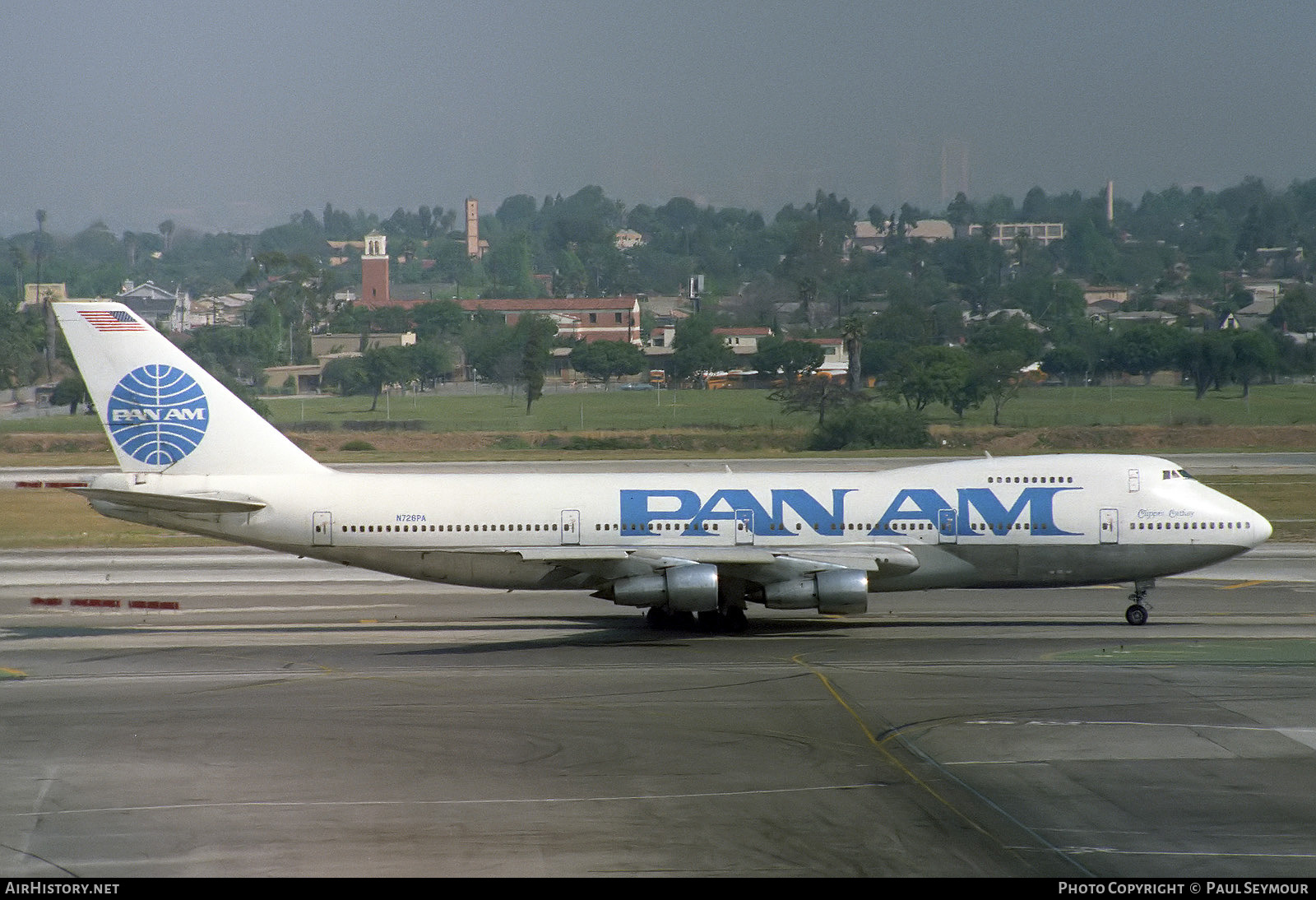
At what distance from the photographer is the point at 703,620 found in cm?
3550

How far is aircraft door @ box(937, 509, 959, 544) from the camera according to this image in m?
34.9

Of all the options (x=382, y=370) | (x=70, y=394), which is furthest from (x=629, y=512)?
(x=382, y=370)

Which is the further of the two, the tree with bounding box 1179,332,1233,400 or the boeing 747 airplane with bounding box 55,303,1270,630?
the tree with bounding box 1179,332,1233,400

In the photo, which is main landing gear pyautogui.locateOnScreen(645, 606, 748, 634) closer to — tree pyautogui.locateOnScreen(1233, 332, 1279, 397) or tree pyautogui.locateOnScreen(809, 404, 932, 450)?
tree pyautogui.locateOnScreen(809, 404, 932, 450)

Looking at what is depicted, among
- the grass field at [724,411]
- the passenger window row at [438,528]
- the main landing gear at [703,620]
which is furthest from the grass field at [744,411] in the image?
the passenger window row at [438,528]

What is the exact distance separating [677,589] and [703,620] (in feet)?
9.77

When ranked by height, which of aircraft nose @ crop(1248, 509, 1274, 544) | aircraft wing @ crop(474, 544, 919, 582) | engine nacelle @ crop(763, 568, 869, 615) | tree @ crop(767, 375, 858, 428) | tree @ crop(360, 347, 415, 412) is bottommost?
engine nacelle @ crop(763, 568, 869, 615)

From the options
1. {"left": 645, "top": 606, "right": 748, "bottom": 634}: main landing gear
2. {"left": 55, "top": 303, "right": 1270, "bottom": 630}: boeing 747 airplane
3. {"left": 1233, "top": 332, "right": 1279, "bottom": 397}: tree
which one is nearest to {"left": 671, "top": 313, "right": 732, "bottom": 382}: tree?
{"left": 1233, "top": 332, "right": 1279, "bottom": 397}: tree

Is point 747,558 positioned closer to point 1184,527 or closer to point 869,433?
point 1184,527

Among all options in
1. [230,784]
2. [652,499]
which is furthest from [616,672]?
[230,784]

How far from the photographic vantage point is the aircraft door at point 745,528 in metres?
35.2

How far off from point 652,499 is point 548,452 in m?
45.6

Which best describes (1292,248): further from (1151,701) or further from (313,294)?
(1151,701)

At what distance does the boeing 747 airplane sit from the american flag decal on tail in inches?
1.7
